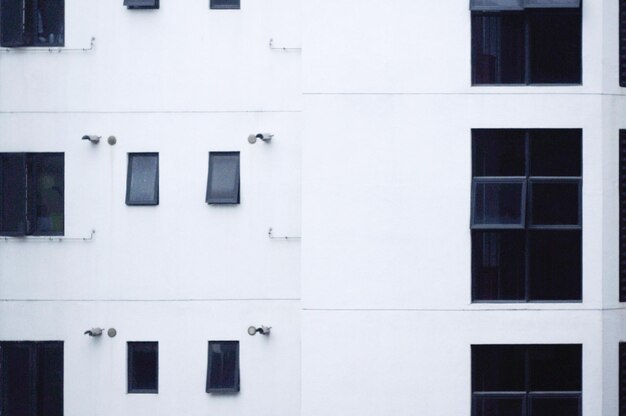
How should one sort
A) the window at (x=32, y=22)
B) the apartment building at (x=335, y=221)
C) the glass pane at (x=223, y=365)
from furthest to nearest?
the window at (x=32, y=22)
the glass pane at (x=223, y=365)
the apartment building at (x=335, y=221)

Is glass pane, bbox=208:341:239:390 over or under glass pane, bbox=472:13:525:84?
under

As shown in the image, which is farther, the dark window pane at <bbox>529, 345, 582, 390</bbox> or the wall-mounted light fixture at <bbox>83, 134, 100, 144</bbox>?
the wall-mounted light fixture at <bbox>83, 134, 100, 144</bbox>

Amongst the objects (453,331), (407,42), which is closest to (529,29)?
(407,42)

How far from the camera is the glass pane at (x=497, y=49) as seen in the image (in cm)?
1228

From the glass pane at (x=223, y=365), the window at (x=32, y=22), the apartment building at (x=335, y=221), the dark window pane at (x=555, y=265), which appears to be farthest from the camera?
the window at (x=32, y=22)

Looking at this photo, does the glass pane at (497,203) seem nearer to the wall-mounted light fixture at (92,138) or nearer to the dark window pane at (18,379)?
the wall-mounted light fixture at (92,138)

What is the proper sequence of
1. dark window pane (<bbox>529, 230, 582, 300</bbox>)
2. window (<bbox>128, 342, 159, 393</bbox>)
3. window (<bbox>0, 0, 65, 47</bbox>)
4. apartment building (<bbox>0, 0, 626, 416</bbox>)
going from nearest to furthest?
apartment building (<bbox>0, 0, 626, 416</bbox>) → dark window pane (<bbox>529, 230, 582, 300</bbox>) → window (<bbox>128, 342, 159, 393</bbox>) → window (<bbox>0, 0, 65, 47</bbox>)

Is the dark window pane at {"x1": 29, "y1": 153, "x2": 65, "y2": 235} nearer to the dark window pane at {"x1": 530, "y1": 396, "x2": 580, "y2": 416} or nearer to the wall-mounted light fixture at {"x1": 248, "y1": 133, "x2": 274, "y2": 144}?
the wall-mounted light fixture at {"x1": 248, "y1": 133, "x2": 274, "y2": 144}

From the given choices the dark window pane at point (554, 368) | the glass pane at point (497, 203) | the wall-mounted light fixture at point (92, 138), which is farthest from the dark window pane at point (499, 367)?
the wall-mounted light fixture at point (92, 138)

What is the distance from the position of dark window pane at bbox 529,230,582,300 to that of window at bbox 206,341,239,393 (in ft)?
15.3

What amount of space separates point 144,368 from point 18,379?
203 centimetres

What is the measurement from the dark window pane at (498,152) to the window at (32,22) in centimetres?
679

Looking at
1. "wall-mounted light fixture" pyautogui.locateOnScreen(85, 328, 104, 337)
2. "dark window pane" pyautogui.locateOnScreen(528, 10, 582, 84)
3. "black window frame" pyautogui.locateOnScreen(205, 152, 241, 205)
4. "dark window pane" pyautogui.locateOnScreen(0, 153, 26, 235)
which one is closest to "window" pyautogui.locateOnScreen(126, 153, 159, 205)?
"black window frame" pyautogui.locateOnScreen(205, 152, 241, 205)

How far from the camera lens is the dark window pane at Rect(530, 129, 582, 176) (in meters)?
12.2
